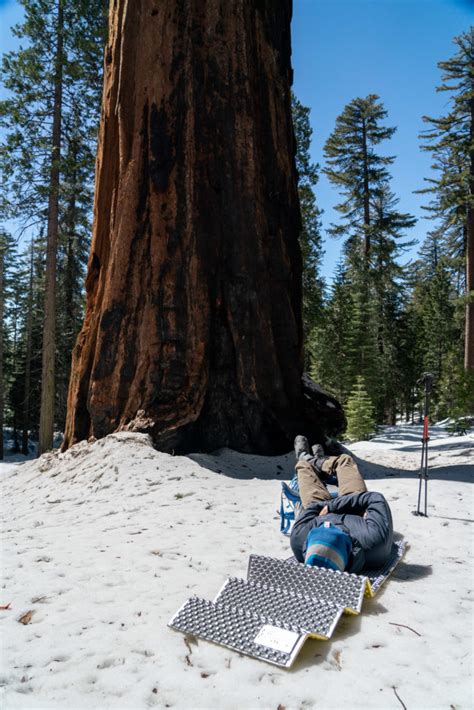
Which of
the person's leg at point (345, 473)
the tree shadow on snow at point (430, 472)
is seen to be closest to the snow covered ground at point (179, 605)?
the person's leg at point (345, 473)

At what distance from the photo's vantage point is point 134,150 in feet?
28.8

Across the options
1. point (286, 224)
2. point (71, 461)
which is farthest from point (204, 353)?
point (286, 224)

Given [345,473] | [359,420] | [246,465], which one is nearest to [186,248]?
[246,465]

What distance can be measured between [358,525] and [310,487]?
0.84 meters

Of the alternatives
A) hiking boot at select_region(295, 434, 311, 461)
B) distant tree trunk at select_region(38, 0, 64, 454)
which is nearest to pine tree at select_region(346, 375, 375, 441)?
distant tree trunk at select_region(38, 0, 64, 454)

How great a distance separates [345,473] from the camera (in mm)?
4641

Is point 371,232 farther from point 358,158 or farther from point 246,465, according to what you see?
point 246,465

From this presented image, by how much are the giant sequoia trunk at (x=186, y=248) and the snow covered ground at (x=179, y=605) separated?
2.51 meters

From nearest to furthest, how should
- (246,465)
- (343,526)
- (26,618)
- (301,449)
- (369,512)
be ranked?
(26,618)
(343,526)
(369,512)
(301,449)
(246,465)

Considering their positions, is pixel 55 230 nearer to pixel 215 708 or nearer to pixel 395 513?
pixel 395 513

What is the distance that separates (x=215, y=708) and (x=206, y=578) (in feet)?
4.56

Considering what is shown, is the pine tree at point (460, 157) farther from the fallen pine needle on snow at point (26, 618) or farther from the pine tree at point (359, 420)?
the fallen pine needle on snow at point (26, 618)

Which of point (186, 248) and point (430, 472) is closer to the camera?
point (430, 472)

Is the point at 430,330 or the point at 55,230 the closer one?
the point at 55,230
